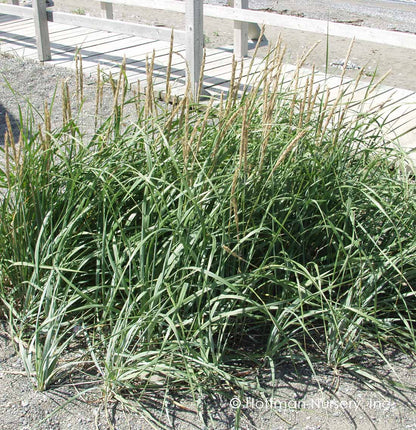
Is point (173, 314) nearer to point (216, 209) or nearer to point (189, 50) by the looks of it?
point (216, 209)

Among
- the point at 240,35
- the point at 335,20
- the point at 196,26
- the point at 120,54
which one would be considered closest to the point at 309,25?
the point at 196,26

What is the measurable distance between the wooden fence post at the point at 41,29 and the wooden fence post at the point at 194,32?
233 centimetres

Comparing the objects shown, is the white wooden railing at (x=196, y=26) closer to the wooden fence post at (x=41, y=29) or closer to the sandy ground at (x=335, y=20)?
the wooden fence post at (x=41, y=29)

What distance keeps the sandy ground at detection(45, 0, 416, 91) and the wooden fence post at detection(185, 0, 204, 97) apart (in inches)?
32.8

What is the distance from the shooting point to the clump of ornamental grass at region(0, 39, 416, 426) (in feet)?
7.73

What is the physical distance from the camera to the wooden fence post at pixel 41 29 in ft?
23.6

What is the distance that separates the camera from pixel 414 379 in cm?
245

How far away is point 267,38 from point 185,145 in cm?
740

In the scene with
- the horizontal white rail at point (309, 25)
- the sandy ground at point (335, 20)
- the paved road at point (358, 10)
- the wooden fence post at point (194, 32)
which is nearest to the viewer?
the horizontal white rail at point (309, 25)

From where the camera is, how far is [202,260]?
94.1 inches

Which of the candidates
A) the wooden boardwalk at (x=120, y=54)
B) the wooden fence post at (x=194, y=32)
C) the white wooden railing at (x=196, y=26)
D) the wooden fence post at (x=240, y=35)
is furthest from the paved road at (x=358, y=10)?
the wooden fence post at (x=194, y=32)

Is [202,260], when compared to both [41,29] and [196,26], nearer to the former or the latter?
[196,26]

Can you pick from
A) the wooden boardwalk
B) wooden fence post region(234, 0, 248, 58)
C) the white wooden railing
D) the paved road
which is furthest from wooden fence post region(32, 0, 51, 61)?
the paved road

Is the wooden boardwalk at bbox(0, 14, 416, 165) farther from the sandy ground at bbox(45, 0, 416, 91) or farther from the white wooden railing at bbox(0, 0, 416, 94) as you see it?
the sandy ground at bbox(45, 0, 416, 91)
